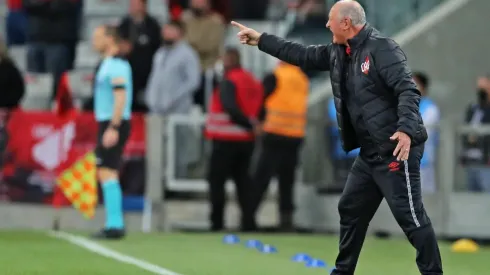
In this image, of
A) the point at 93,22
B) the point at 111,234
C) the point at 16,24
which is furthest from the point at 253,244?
the point at 16,24

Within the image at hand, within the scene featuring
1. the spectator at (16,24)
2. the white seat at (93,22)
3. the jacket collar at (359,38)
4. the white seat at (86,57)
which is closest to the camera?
the jacket collar at (359,38)

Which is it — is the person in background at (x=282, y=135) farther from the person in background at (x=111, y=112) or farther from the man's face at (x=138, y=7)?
the person in background at (x=111, y=112)

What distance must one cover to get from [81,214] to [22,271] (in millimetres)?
6217

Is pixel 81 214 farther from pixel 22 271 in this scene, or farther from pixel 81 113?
pixel 22 271

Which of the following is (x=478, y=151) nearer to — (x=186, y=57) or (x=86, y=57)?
(x=186, y=57)

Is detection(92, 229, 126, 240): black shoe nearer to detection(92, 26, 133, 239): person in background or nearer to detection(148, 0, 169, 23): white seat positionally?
detection(92, 26, 133, 239): person in background

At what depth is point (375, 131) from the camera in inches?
377

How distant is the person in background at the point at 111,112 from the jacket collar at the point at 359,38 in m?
5.24

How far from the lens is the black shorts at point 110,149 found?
14680 millimetres

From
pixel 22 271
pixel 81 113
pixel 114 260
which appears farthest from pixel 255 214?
pixel 22 271

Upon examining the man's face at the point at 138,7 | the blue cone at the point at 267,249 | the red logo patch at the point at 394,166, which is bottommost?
the blue cone at the point at 267,249

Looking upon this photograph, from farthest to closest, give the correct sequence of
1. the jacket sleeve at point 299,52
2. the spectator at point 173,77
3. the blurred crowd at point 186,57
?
1. the spectator at point 173,77
2. the blurred crowd at point 186,57
3. the jacket sleeve at point 299,52

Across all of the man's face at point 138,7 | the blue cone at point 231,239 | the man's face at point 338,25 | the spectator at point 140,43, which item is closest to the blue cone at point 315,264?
the blue cone at point 231,239

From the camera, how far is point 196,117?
17.7 metres
